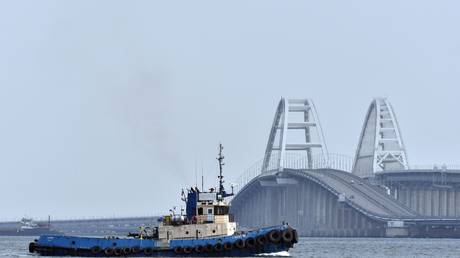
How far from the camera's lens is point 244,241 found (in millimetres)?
121438

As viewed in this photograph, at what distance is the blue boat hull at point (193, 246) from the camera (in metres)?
121

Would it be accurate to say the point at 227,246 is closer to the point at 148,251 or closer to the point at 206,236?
the point at 206,236

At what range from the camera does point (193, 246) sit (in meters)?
121

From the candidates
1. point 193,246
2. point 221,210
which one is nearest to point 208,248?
point 193,246

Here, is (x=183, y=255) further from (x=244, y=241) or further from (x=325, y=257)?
(x=325, y=257)

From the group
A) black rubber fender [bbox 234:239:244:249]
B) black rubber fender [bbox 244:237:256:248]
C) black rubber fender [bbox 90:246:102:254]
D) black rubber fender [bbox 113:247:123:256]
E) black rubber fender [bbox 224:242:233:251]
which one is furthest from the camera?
black rubber fender [bbox 90:246:102:254]

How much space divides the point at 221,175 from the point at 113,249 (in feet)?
34.8

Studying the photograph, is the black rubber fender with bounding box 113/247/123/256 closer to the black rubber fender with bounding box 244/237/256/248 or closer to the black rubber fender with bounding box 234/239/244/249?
the black rubber fender with bounding box 234/239/244/249

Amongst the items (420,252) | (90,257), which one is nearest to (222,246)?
Answer: (90,257)

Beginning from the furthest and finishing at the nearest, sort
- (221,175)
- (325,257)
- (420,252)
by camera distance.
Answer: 1. (420,252)
2. (325,257)
3. (221,175)

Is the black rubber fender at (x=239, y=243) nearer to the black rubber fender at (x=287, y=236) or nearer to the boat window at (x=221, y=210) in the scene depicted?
A: the boat window at (x=221, y=210)

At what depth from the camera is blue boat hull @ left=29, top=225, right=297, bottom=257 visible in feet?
397

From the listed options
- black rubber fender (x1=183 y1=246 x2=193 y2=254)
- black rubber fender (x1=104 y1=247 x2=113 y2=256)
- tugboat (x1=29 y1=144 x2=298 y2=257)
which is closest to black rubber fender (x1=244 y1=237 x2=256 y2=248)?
tugboat (x1=29 y1=144 x2=298 y2=257)

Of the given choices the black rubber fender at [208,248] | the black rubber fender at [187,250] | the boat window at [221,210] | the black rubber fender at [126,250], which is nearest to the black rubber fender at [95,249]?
the black rubber fender at [126,250]
